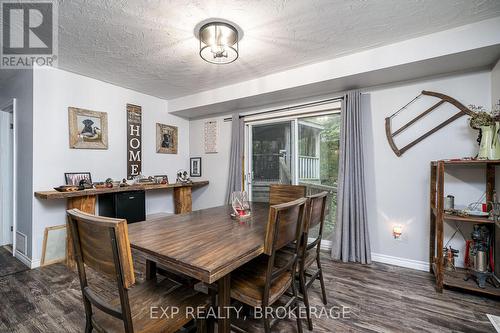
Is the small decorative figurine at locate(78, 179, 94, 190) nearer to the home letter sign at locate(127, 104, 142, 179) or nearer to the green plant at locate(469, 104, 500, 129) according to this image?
the home letter sign at locate(127, 104, 142, 179)

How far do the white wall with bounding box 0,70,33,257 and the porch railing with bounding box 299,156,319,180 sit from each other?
11.2ft

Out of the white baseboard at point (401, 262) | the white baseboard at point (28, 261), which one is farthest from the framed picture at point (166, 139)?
the white baseboard at point (401, 262)

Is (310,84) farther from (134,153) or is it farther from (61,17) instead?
(134,153)

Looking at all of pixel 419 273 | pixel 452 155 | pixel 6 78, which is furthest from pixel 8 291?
pixel 452 155

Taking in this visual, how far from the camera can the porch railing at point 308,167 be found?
332cm

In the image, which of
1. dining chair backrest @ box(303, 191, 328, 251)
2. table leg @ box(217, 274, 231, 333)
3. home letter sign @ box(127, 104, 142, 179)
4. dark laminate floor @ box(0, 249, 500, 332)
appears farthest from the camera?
home letter sign @ box(127, 104, 142, 179)

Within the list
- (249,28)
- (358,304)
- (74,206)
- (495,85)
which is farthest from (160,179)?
(495,85)

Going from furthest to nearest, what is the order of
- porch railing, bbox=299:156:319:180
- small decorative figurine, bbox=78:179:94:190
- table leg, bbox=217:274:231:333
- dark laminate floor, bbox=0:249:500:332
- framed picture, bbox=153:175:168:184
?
→ framed picture, bbox=153:175:168:184
porch railing, bbox=299:156:319:180
small decorative figurine, bbox=78:179:94:190
dark laminate floor, bbox=0:249:500:332
table leg, bbox=217:274:231:333

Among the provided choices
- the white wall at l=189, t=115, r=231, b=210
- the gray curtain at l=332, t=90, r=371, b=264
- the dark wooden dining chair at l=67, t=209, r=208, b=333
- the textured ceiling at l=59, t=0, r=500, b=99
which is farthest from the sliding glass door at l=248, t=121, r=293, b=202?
the dark wooden dining chair at l=67, t=209, r=208, b=333

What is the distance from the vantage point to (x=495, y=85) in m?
2.15

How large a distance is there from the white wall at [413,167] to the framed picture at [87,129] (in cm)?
355

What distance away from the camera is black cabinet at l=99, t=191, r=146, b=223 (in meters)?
2.97

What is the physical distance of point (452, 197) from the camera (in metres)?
2.21

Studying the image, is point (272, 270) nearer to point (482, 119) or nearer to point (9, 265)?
point (482, 119)
